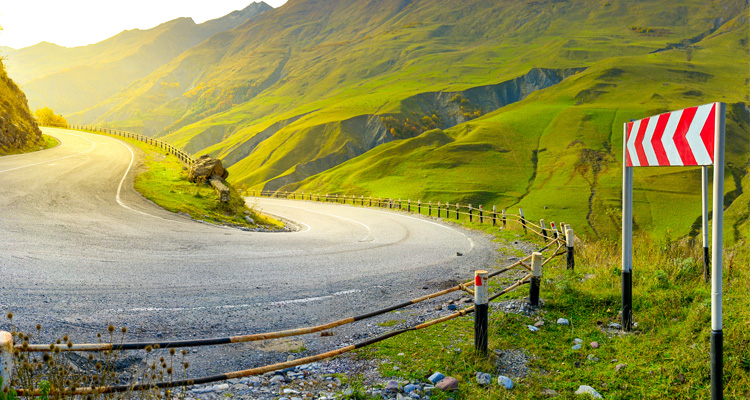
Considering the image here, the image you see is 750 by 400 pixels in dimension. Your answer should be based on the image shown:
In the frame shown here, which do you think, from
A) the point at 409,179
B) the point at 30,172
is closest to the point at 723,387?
the point at 30,172

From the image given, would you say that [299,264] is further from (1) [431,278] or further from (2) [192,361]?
(2) [192,361]

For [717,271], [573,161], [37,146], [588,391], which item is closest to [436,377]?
[588,391]

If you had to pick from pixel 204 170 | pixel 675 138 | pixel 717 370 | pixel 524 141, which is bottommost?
pixel 717 370

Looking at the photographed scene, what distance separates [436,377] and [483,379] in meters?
0.56

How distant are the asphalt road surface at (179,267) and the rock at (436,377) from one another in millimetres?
2478

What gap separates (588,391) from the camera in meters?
4.82

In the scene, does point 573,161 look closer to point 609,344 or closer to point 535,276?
point 535,276

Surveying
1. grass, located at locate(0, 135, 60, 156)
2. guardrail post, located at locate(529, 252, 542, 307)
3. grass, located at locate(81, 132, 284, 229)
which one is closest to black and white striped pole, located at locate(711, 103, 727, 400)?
guardrail post, located at locate(529, 252, 542, 307)

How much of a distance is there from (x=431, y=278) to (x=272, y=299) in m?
3.98

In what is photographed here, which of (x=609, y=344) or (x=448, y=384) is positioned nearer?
(x=448, y=384)

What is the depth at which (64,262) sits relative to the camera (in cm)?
905

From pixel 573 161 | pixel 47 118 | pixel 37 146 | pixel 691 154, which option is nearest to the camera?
pixel 691 154

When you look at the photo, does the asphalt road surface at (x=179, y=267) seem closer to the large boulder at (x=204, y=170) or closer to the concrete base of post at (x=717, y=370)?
the large boulder at (x=204, y=170)

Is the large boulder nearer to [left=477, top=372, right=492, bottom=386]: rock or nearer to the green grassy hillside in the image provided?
[left=477, top=372, right=492, bottom=386]: rock
